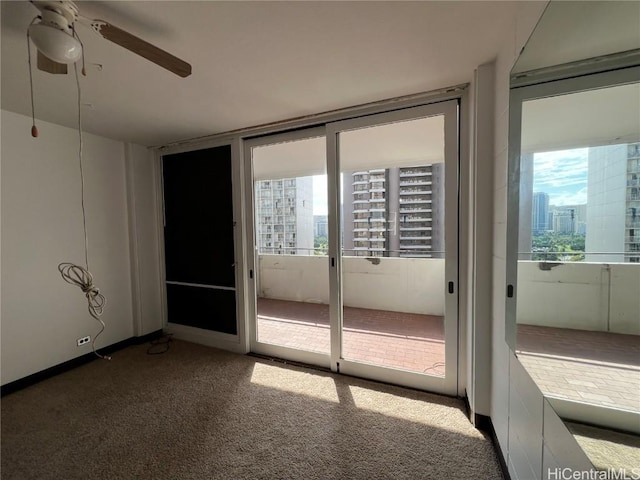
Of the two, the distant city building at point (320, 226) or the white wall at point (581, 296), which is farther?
the distant city building at point (320, 226)

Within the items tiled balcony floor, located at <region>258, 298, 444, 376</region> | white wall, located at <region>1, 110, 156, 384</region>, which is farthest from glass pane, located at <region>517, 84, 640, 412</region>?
white wall, located at <region>1, 110, 156, 384</region>

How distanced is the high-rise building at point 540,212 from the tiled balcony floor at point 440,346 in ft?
1.41

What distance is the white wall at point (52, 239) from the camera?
2.30 metres

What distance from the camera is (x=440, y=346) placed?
286 centimetres

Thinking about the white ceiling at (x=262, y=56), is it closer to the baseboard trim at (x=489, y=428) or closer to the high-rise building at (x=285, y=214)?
the high-rise building at (x=285, y=214)

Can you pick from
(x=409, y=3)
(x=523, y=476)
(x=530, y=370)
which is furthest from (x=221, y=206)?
(x=523, y=476)

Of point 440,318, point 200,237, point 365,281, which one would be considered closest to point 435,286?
point 440,318

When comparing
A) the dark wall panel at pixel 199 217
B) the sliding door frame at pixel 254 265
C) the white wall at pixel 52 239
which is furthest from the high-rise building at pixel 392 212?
the white wall at pixel 52 239

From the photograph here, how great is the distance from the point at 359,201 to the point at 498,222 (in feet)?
5.58

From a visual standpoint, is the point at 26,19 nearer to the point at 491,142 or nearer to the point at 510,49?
the point at 510,49

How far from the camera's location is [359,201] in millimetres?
3121

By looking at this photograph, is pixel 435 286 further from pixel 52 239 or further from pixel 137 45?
pixel 52 239

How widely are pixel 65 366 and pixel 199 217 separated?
1.95 m

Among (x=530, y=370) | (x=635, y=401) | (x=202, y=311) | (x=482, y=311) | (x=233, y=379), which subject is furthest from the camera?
(x=202, y=311)
